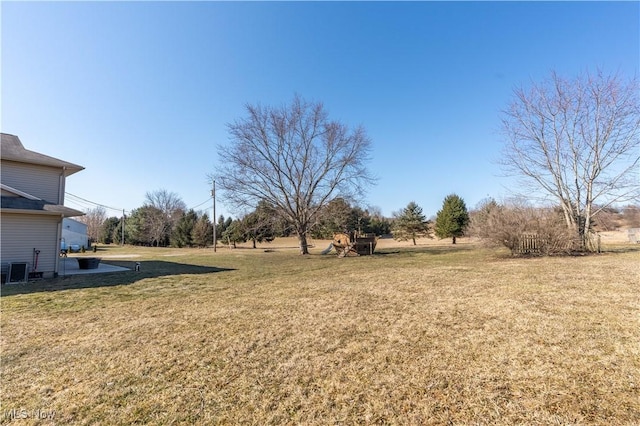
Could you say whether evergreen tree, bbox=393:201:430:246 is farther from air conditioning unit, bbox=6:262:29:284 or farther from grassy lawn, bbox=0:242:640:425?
air conditioning unit, bbox=6:262:29:284

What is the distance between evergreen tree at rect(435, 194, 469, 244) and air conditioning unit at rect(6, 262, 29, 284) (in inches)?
1311

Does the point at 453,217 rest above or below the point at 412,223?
above

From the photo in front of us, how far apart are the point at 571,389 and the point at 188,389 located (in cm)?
309

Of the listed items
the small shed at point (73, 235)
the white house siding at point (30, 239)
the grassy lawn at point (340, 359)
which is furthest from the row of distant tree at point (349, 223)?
the white house siding at point (30, 239)

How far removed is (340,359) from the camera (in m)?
2.99

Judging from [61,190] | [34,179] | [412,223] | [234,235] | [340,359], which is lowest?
[340,359]

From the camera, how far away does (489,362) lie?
273cm

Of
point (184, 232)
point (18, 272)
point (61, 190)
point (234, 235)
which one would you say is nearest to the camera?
point (18, 272)

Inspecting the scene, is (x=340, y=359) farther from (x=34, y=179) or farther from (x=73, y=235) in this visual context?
(x=73, y=235)

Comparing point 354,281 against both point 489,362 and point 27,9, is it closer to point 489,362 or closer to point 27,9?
point 489,362

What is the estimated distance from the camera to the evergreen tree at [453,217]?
1268 inches

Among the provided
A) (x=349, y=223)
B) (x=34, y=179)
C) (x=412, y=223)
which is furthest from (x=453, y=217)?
(x=34, y=179)

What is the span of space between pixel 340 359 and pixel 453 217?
3278 cm

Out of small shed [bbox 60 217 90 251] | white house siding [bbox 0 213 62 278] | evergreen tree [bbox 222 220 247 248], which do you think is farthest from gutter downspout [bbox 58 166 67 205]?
small shed [bbox 60 217 90 251]
